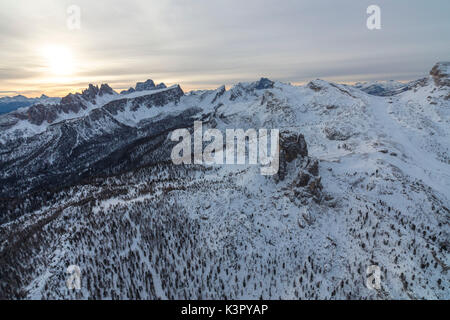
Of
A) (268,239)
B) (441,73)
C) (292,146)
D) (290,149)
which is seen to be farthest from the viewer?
(441,73)

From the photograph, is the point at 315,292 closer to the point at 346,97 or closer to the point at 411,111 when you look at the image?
the point at 411,111

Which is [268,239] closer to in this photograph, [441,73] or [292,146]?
[292,146]

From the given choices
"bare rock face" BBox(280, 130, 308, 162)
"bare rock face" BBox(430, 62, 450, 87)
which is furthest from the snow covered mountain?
"bare rock face" BBox(430, 62, 450, 87)

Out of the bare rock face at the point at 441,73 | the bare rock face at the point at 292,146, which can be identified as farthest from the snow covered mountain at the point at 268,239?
the bare rock face at the point at 441,73

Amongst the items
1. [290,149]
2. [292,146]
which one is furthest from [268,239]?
[292,146]

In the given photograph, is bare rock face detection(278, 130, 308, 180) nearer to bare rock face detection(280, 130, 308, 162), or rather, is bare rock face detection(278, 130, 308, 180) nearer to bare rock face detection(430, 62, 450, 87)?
bare rock face detection(280, 130, 308, 162)

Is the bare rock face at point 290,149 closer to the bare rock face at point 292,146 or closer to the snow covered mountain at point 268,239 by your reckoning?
the bare rock face at point 292,146

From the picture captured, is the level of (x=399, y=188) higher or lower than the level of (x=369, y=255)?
higher
